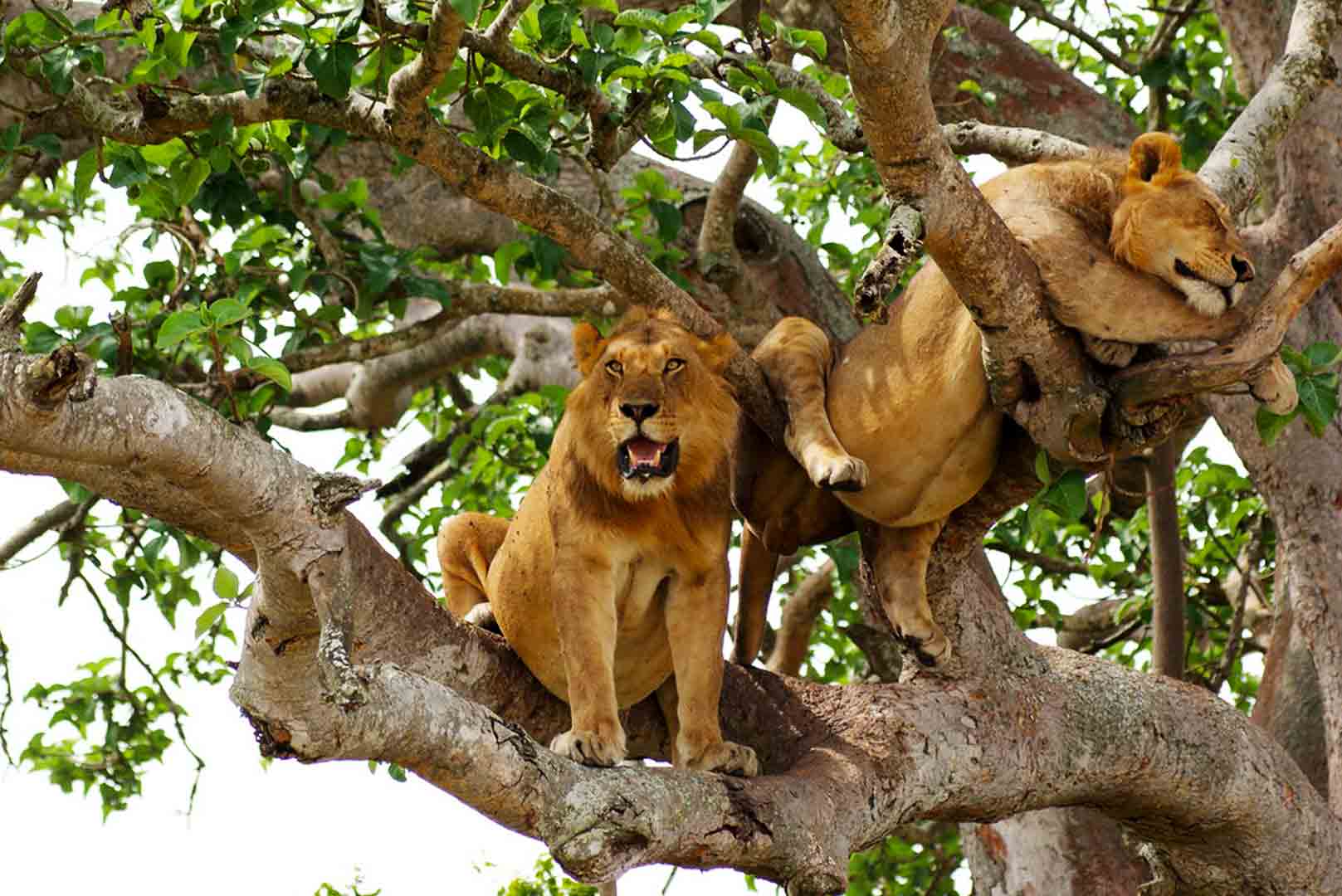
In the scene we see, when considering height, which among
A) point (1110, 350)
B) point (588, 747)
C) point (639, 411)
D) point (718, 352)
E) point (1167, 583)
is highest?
point (1167, 583)

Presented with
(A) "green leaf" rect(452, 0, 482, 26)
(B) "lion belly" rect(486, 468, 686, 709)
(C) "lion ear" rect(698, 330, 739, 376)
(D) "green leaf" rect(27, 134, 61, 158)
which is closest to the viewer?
(A) "green leaf" rect(452, 0, 482, 26)

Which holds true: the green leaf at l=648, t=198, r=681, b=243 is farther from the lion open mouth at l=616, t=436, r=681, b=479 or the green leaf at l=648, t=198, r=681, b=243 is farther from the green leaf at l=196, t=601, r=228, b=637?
the green leaf at l=196, t=601, r=228, b=637

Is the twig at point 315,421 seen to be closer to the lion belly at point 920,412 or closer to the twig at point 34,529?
the twig at point 34,529

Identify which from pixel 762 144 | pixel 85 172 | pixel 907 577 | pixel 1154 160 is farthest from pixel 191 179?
pixel 1154 160

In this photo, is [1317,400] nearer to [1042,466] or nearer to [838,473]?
[1042,466]

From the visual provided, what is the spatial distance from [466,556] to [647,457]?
103 cm

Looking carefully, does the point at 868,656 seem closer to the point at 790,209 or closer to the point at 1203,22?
the point at 790,209

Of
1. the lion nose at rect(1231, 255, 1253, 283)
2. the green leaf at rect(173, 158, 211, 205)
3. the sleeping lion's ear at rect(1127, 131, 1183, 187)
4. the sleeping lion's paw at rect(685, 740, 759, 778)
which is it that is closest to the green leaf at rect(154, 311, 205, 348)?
the green leaf at rect(173, 158, 211, 205)

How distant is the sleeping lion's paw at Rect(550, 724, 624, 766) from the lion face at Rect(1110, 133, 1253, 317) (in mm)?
1664

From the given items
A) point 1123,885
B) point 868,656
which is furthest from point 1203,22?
point 1123,885

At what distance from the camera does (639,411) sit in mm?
4438

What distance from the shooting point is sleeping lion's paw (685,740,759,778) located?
441 centimetres

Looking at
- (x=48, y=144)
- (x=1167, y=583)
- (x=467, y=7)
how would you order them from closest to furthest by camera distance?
(x=467, y=7)
(x=48, y=144)
(x=1167, y=583)

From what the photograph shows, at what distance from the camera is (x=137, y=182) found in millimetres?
4965
